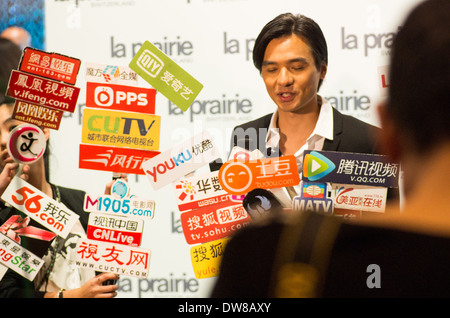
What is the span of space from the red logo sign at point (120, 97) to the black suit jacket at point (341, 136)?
0.45m

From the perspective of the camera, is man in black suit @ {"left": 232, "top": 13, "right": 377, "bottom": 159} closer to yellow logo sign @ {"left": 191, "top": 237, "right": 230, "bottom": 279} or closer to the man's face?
the man's face

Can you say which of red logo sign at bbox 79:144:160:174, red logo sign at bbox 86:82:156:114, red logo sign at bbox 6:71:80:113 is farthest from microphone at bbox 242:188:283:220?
red logo sign at bbox 6:71:80:113

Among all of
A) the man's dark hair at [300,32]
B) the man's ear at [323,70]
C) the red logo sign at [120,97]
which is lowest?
the red logo sign at [120,97]

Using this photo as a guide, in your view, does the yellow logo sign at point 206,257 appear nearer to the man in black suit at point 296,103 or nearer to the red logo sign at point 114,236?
the red logo sign at point 114,236

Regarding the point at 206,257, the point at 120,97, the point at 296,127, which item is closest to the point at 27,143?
the point at 120,97

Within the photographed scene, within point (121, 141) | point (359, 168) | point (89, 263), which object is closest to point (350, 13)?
point (359, 168)

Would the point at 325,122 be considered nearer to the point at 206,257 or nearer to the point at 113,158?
the point at 206,257

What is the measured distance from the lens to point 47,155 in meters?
2.58

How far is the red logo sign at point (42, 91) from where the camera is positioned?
8.45ft

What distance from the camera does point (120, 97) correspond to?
254 centimetres

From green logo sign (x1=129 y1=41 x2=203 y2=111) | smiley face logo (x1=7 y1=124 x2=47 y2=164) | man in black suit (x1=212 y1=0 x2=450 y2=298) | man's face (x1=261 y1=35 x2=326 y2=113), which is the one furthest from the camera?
smiley face logo (x1=7 y1=124 x2=47 y2=164)

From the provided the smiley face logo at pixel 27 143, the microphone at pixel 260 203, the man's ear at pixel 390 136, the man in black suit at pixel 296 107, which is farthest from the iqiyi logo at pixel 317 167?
the man's ear at pixel 390 136

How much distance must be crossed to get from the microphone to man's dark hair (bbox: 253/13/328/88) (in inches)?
20.4

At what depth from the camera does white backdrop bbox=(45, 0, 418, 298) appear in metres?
2.39
